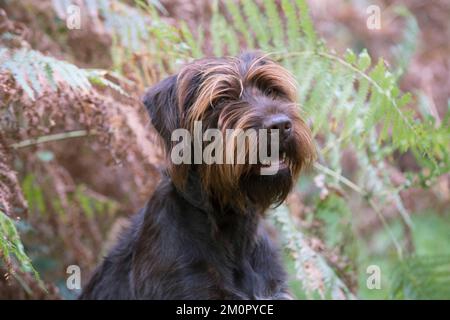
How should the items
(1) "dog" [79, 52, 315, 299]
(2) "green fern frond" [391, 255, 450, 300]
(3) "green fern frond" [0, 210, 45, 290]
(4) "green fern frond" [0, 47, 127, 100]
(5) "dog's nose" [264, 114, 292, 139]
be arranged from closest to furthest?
(3) "green fern frond" [0, 210, 45, 290]
(5) "dog's nose" [264, 114, 292, 139]
(1) "dog" [79, 52, 315, 299]
(4) "green fern frond" [0, 47, 127, 100]
(2) "green fern frond" [391, 255, 450, 300]

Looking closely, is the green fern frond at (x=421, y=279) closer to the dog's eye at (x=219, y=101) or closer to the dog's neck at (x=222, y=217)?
the dog's neck at (x=222, y=217)

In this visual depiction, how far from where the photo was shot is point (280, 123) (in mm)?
3377

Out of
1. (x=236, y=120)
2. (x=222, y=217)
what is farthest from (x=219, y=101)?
(x=222, y=217)

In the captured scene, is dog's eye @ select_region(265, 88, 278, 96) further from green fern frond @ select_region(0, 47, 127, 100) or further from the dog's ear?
green fern frond @ select_region(0, 47, 127, 100)

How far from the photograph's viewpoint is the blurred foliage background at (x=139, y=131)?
13.3ft

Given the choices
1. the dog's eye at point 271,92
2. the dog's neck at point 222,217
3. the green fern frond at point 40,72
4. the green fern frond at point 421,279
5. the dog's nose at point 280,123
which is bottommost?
the green fern frond at point 421,279

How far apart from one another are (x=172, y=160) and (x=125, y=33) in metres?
1.55

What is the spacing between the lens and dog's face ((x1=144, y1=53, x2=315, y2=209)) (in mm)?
3428

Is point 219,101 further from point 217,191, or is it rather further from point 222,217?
point 222,217

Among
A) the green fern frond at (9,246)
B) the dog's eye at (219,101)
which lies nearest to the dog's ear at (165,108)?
the dog's eye at (219,101)

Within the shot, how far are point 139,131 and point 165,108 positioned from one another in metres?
0.94

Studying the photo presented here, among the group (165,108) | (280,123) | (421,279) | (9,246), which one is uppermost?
(165,108)

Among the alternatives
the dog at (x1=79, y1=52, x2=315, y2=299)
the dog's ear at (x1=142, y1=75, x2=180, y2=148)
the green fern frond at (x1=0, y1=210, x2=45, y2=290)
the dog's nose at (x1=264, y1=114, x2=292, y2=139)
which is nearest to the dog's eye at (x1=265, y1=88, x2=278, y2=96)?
the dog at (x1=79, y1=52, x2=315, y2=299)

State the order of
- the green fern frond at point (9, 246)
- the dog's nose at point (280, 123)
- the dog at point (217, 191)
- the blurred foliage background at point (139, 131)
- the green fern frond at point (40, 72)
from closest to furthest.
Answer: the green fern frond at point (9, 246) < the dog's nose at point (280, 123) < the dog at point (217, 191) < the green fern frond at point (40, 72) < the blurred foliage background at point (139, 131)
